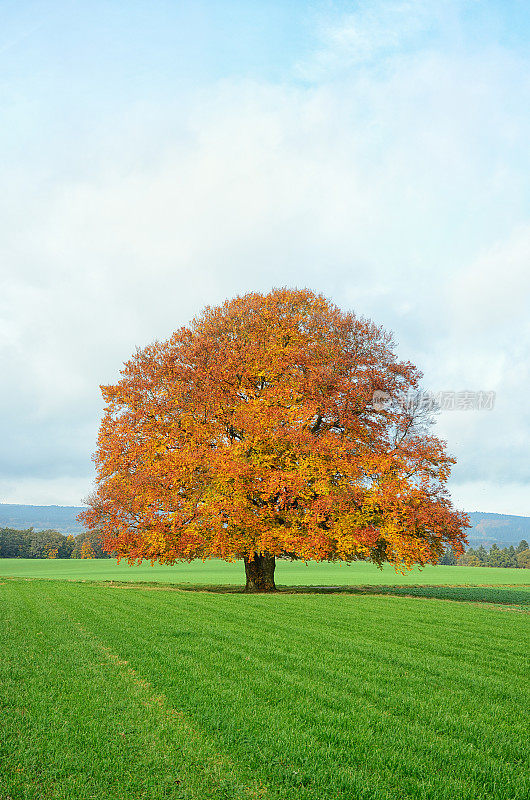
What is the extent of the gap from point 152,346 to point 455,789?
25.1 metres

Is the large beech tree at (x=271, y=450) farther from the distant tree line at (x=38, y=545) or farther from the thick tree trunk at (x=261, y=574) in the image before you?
the distant tree line at (x=38, y=545)

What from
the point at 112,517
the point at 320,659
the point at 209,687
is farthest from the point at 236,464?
the point at 209,687

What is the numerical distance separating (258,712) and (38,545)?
106382 millimetres

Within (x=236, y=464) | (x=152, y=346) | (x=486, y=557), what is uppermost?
(x=152, y=346)

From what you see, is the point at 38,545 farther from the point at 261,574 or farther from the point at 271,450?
the point at 271,450

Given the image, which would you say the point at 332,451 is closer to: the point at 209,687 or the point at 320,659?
the point at 320,659

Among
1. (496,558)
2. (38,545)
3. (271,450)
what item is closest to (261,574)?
(271,450)

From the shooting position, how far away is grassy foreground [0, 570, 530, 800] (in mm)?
5379

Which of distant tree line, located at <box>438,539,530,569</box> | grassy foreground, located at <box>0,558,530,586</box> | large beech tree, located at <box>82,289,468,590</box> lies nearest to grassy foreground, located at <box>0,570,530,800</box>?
large beech tree, located at <box>82,289,468,590</box>

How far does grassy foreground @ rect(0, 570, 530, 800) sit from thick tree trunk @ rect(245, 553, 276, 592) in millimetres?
12946

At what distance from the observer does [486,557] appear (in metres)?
148

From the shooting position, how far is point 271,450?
24.0 m

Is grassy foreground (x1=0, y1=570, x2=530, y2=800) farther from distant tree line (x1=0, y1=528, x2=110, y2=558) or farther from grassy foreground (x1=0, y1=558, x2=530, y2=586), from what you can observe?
distant tree line (x1=0, y1=528, x2=110, y2=558)

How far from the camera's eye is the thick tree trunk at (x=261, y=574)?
86.7ft
